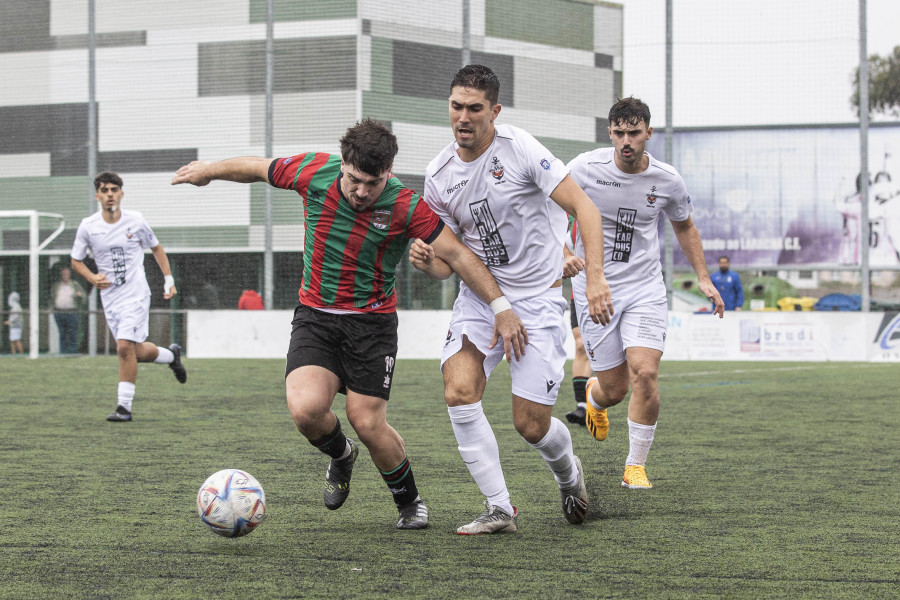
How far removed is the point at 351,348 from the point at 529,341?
74cm

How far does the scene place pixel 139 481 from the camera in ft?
18.7

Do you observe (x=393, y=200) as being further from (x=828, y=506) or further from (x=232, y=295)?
(x=232, y=295)

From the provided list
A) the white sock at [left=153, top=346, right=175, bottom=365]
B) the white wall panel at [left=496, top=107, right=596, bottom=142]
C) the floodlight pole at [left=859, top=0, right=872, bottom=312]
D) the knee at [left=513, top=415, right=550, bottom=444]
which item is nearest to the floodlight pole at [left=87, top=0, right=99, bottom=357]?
the white wall panel at [left=496, top=107, right=596, bottom=142]

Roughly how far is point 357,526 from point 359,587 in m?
1.11

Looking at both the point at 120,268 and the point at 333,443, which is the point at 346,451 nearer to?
the point at 333,443

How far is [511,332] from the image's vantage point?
14.7ft

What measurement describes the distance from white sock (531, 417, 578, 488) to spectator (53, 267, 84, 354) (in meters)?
16.0

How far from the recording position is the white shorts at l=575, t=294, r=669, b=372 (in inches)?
238

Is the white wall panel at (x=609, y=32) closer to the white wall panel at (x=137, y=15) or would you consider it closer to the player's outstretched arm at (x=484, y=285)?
the white wall panel at (x=137, y=15)

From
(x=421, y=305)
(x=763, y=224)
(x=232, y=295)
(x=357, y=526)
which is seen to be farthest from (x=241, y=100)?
(x=357, y=526)

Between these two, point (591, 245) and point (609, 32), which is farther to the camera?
point (609, 32)

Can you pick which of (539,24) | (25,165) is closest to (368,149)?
(539,24)

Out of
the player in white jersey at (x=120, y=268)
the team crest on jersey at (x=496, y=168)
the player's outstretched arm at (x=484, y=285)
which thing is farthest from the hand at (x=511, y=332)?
the player in white jersey at (x=120, y=268)

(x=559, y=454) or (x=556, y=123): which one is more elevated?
(x=556, y=123)
